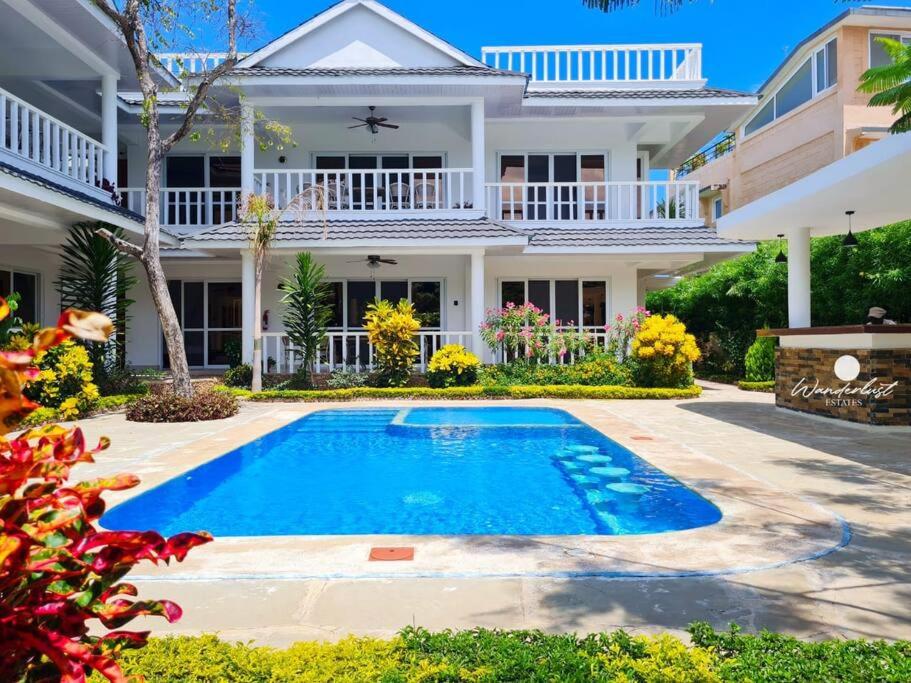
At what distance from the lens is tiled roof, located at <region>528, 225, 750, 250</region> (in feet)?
51.6

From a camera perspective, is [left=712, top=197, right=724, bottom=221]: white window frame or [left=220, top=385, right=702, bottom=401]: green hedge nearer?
[left=220, top=385, right=702, bottom=401]: green hedge

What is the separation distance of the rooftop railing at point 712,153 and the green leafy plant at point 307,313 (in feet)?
80.3

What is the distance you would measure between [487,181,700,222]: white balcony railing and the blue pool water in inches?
343

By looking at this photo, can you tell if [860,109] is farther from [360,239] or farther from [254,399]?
[254,399]

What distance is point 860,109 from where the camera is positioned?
71.2ft

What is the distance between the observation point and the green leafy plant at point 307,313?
14.3 metres

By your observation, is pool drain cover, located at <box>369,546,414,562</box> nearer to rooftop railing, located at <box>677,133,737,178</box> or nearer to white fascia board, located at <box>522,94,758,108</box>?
white fascia board, located at <box>522,94,758,108</box>

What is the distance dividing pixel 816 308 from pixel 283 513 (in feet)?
45.3

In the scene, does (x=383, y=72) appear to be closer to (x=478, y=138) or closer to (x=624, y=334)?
(x=478, y=138)

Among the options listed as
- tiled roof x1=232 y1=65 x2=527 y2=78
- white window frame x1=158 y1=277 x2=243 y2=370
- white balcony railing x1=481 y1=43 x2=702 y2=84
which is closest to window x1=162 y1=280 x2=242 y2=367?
white window frame x1=158 y1=277 x2=243 y2=370

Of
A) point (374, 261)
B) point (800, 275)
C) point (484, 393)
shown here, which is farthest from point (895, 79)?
point (374, 261)

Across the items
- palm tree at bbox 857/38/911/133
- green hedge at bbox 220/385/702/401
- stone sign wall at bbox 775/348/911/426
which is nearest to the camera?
stone sign wall at bbox 775/348/911/426

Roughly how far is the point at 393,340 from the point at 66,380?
634 centimetres

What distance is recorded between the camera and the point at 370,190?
17875 millimetres
